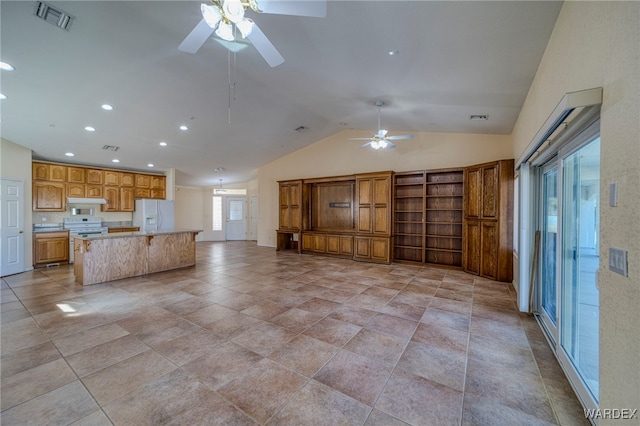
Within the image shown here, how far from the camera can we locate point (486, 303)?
388 cm

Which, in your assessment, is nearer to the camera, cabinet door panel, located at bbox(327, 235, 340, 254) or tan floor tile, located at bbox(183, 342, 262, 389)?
tan floor tile, located at bbox(183, 342, 262, 389)

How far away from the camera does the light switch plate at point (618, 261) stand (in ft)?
4.17

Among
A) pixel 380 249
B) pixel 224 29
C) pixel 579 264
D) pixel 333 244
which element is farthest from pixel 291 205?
pixel 579 264

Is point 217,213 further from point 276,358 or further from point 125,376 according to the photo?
point 276,358

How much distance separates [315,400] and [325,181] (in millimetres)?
6729

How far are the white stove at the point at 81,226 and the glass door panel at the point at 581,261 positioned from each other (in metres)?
9.69

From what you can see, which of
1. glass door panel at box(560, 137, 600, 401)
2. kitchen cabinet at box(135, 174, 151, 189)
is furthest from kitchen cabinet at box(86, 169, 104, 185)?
glass door panel at box(560, 137, 600, 401)

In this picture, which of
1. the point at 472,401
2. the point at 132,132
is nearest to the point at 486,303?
the point at 472,401

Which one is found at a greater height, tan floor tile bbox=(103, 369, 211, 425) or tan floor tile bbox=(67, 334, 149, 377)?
tan floor tile bbox=(103, 369, 211, 425)

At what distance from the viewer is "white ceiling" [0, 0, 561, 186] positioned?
2.54m

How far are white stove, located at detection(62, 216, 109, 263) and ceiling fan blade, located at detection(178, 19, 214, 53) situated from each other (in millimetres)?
6967

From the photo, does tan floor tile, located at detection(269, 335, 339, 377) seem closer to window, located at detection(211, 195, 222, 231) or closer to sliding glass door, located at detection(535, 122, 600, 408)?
sliding glass door, located at detection(535, 122, 600, 408)

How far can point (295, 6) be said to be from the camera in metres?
1.97

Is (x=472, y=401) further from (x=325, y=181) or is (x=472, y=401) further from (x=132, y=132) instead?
(x=132, y=132)
